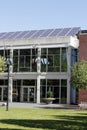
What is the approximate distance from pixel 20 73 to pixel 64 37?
804 cm

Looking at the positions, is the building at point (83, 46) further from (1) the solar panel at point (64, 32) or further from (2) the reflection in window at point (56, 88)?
(1) the solar panel at point (64, 32)

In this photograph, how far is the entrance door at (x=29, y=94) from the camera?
56.8 m

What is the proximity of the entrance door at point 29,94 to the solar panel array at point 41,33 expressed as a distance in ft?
25.6

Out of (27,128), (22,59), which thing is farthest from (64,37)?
(27,128)

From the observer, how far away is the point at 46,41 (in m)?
55.6

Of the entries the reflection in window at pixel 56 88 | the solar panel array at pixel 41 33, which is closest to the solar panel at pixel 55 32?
the solar panel array at pixel 41 33

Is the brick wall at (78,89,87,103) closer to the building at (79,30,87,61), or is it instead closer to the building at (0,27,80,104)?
the building at (0,27,80,104)

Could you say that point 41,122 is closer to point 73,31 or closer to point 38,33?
point 73,31

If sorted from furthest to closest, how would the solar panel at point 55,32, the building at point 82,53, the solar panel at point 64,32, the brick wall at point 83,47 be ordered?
1. the solar panel at point 55,32
2. the solar panel at point 64,32
3. the brick wall at point 83,47
4. the building at point 82,53

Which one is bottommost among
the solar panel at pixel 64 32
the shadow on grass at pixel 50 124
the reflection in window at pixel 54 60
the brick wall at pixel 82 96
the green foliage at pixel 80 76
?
the shadow on grass at pixel 50 124

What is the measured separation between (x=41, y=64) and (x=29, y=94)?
491 centimetres

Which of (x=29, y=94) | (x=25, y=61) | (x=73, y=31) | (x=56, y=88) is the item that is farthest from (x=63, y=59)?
(x=29, y=94)

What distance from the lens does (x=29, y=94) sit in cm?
5747

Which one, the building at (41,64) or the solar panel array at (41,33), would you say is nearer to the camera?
the building at (41,64)
